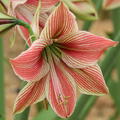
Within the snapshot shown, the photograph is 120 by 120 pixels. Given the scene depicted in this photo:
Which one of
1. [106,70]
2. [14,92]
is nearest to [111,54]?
[106,70]

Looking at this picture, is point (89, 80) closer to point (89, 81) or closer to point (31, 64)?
point (89, 81)

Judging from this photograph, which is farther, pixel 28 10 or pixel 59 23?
pixel 28 10

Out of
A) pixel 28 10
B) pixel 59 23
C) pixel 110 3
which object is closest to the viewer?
pixel 59 23

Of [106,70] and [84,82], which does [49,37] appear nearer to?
[84,82]

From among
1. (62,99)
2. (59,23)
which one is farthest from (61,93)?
(59,23)

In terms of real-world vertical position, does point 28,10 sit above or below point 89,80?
above

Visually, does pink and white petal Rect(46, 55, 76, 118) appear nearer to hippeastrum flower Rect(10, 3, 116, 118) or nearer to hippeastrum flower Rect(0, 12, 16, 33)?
hippeastrum flower Rect(10, 3, 116, 118)
